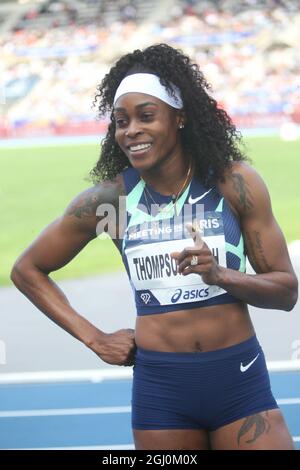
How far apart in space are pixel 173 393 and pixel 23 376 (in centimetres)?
349

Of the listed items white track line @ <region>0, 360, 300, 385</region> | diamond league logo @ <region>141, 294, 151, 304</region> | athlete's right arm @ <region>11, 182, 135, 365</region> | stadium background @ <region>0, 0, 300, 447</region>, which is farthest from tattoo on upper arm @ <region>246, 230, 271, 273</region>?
stadium background @ <region>0, 0, 300, 447</region>

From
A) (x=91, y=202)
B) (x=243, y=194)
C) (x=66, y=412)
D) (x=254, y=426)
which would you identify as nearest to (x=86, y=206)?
(x=91, y=202)

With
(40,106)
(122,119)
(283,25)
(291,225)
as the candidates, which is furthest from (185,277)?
(283,25)

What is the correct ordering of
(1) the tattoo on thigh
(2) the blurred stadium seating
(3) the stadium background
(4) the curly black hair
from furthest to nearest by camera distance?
1. (2) the blurred stadium seating
2. (3) the stadium background
3. (4) the curly black hair
4. (1) the tattoo on thigh

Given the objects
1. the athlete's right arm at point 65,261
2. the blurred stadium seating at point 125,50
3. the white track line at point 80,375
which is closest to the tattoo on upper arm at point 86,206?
the athlete's right arm at point 65,261

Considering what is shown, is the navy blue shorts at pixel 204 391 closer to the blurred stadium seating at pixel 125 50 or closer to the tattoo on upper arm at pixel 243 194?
the tattoo on upper arm at pixel 243 194

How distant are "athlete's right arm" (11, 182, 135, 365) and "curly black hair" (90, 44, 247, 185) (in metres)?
0.15

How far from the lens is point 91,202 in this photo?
269 centimetres

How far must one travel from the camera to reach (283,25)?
22500mm

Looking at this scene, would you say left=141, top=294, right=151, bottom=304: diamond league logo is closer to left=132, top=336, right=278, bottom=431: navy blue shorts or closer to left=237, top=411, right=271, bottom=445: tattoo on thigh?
left=132, top=336, right=278, bottom=431: navy blue shorts

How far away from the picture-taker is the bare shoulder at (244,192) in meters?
2.55

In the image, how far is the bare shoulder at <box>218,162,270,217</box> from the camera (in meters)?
2.55

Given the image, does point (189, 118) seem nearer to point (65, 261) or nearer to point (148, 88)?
point (148, 88)
